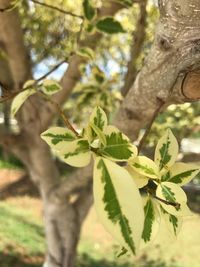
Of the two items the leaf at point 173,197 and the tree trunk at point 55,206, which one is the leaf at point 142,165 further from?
the tree trunk at point 55,206

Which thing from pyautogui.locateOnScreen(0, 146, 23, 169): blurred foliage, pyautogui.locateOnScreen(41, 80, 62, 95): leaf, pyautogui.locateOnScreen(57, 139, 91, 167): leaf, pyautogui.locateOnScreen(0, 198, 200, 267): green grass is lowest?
pyautogui.locateOnScreen(0, 198, 200, 267): green grass

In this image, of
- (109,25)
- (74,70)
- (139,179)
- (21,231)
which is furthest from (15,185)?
(139,179)

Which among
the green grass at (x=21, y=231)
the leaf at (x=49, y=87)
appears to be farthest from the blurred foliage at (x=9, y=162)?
the leaf at (x=49, y=87)

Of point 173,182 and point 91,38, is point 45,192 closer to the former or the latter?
point 91,38

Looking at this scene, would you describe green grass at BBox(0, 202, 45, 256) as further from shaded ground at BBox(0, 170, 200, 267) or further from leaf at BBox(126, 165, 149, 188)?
leaf at BBox(126, 165, 149, 188)

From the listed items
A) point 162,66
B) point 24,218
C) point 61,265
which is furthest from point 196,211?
point 162,66

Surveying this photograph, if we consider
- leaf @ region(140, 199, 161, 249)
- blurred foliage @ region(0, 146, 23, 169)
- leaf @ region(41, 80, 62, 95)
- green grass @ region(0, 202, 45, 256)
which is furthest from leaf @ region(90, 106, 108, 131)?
blurred foliage @ region(0, 146, 23, 169)
